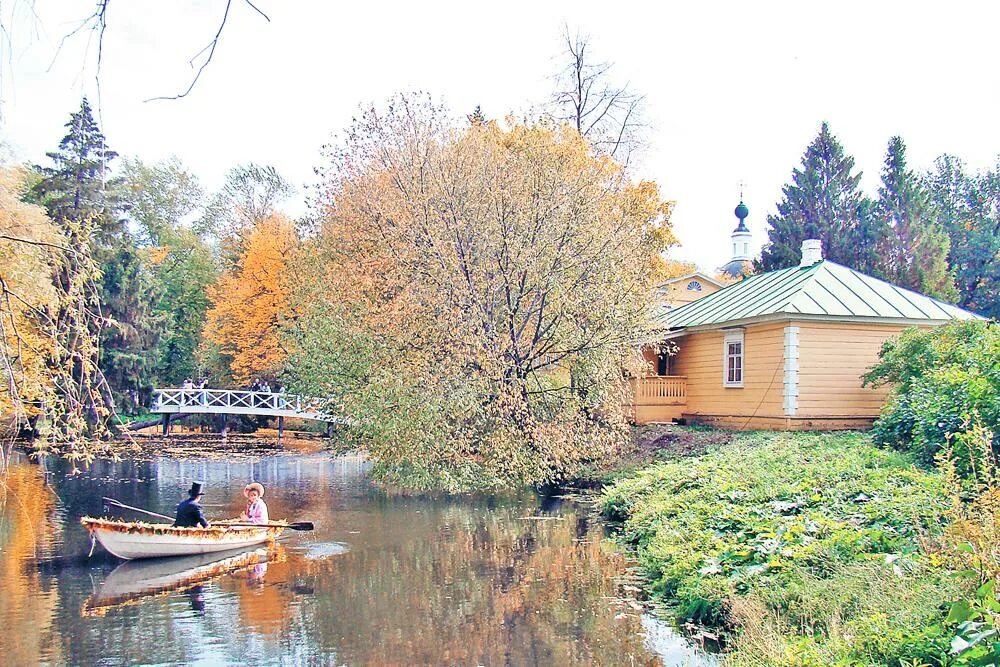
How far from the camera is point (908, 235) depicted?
39469 mm

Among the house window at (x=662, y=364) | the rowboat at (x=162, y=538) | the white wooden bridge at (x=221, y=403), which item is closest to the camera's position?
the rowboat at (x=162, y=538)

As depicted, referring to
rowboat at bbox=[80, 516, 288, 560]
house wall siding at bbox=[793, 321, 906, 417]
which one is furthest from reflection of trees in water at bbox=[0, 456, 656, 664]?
house wall siding at bbox=[793, 321, 906, 417]

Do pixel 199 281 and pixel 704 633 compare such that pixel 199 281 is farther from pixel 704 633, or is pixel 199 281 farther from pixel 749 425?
pixel 704 633

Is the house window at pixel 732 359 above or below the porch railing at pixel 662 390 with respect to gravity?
above

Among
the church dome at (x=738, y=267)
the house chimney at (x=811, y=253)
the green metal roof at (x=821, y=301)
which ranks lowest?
the green metal roof at (x=821, y=301)

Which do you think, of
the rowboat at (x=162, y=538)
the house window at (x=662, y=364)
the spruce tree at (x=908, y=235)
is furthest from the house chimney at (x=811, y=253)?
the rowboat at (x=162, y=538)

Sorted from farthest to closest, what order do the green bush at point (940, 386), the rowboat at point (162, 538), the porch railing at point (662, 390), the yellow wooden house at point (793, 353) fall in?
1. the porch railing at point (662, 390)
2. the yellow wooden house at point (793, 353)
3. the rowboat at point (162, 538)
4. the green bush at point (940, 386)

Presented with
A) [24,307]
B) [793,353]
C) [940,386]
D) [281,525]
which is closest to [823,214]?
[793,353]

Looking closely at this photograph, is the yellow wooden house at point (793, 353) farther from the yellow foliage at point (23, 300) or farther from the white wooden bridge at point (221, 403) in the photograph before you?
the white wooden bridge at point (221, 403)

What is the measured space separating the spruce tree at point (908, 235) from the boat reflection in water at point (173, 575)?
109 feet

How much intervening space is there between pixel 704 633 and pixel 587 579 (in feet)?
9.94

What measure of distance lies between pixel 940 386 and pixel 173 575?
12641 millimetres

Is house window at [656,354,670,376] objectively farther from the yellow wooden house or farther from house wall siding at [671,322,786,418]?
the yellow wooden house

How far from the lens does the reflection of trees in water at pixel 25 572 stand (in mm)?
9117
